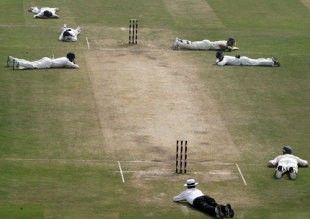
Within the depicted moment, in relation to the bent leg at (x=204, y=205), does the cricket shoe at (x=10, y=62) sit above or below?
below

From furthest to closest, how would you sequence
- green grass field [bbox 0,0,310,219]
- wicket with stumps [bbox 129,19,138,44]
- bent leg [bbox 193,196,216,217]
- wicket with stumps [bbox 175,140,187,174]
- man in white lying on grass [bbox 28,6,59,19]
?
man in white lying on grass [bbox 28,6,59,19], wicket with stumps [bbox 129,19,138,44], wicket with stumps [bbox 175,140,187,174], green grass field [bbox 0,0,310,219], bent leg [bbox 193,196,216,217]

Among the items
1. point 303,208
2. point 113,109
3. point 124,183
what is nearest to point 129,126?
point 113,109

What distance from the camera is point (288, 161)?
68188mm

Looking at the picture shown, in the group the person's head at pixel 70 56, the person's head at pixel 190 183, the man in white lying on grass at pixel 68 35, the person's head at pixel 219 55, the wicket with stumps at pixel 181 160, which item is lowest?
the man in white lying on grass at pixel 68 35

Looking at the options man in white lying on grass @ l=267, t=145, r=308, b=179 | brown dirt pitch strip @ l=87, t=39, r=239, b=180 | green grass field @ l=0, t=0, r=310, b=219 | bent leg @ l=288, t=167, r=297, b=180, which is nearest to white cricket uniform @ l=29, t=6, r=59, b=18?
green grass field @ l=0, t=0, r=310, b=219

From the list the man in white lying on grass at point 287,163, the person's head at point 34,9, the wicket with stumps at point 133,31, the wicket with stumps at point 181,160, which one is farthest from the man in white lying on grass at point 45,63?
the man in white lying on grass at point 287,163

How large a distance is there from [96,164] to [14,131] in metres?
6.63

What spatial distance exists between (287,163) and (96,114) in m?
13.4

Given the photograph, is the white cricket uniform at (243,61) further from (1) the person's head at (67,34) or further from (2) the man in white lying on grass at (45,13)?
(2) the man in white lying on grass at (45,13)

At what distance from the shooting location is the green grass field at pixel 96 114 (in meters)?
64.0

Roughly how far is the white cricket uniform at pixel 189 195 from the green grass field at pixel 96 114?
1.53 feet

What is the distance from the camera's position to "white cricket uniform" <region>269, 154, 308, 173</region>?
67750 mm

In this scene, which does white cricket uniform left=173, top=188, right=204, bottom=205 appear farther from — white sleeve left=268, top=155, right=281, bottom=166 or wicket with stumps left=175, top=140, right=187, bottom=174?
white sleeve left=268, top=155, right=281, bottom=166

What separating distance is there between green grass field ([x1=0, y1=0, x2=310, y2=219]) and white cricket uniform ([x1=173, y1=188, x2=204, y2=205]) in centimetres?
47
